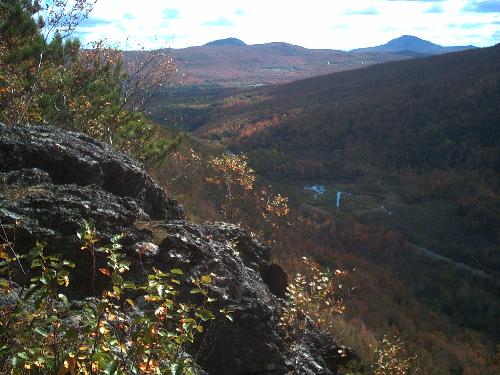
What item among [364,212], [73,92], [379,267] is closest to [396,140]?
[364,212]

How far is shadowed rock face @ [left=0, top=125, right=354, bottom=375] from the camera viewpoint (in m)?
5.21

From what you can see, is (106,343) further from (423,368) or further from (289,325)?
(423,368)

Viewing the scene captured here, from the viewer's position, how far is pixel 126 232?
18.3ft

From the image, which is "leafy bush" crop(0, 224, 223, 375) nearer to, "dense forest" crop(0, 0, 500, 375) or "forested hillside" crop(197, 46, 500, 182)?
"dense forest" crop(0, 0, 500, 375)

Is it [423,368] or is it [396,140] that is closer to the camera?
[423,368]

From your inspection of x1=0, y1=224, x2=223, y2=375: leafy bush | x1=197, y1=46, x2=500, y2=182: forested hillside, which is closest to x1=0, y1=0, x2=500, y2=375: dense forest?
x1=0, y1=224, x2=223, y2=375: leafy bush

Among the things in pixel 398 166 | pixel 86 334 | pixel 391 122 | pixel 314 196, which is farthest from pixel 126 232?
pixel 391 122

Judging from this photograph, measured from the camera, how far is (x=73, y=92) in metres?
13.0

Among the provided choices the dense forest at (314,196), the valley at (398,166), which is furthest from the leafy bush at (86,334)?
the valley at (398,166)

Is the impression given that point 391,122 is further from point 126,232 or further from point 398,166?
point 126,232

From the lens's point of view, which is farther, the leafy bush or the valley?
the valley

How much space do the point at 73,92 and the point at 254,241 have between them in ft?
24.8

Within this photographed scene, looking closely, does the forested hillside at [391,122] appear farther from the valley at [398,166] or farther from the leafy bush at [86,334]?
the leafy bush at [86,334]

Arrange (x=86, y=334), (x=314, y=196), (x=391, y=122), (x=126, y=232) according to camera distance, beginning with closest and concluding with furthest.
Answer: (x=86, y=334) < (x=126, y=232) < (x=314, y=196) < (x=391, y=122)
